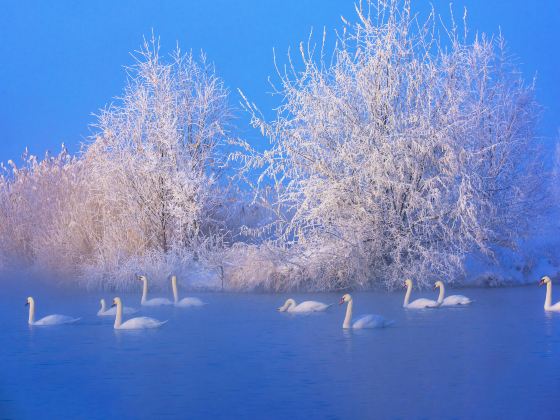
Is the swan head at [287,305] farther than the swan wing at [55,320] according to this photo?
Yes

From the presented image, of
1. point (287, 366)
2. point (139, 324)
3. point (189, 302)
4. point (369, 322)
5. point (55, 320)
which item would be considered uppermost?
point (189, 302)

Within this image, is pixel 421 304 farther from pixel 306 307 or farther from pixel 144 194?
pixel 144 194

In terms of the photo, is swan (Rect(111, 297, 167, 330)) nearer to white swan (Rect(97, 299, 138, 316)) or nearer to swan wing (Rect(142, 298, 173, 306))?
white swan (Rect(97, 299, 138, 316))

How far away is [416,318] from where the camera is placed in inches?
609

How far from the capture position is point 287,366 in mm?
10992

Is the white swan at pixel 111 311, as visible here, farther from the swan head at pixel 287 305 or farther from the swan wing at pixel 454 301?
the swan wing at pixel 454 301

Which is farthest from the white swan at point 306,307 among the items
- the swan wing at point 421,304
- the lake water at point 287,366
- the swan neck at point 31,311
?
the swan neck at point 31,311

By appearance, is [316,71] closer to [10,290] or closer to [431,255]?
[431,255]

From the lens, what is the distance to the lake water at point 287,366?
28.9 ft

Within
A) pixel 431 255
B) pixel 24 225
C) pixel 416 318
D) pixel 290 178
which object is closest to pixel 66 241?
pixel 24 225

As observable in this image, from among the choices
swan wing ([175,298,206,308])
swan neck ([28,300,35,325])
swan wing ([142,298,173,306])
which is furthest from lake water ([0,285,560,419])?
swan wing ([142,298,173,306])

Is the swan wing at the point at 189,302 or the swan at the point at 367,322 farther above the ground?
the swan wing at the point at 189,302

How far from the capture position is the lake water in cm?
881

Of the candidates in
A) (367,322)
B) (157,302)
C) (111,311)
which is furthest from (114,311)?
(367,322)
